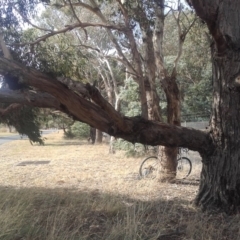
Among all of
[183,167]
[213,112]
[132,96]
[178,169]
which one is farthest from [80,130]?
[213,112]

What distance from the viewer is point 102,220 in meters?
6.30

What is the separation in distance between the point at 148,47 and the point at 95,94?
616cm

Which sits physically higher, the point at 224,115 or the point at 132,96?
the point at 132,96

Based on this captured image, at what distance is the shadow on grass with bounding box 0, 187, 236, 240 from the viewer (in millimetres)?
5090

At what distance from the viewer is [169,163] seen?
11.0 metres

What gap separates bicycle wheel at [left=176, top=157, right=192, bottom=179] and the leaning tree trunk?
16.6 ft

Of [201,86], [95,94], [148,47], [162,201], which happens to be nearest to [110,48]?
[201,86]

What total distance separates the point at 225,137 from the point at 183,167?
6557 mm

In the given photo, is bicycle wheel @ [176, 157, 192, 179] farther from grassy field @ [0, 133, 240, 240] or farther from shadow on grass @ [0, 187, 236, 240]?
shadow on grass @ [0, 187, 236, 240]

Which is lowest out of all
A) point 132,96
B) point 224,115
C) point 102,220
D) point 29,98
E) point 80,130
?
point 102,220

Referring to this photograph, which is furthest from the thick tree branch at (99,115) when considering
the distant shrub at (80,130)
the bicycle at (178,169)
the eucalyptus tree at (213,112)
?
the distant shrub at (80,130)

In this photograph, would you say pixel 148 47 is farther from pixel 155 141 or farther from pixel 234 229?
pixel 234 229

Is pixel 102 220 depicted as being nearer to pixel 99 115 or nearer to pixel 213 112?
pixel 99 115

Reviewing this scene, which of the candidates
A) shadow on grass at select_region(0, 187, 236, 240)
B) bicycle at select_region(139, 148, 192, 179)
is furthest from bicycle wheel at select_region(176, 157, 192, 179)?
shadow on grass at select_region(0, 187, 236, 240)
